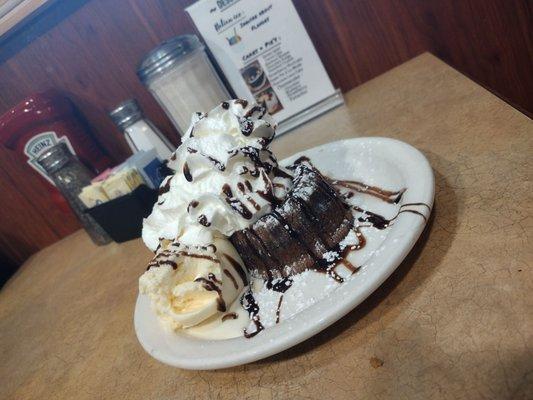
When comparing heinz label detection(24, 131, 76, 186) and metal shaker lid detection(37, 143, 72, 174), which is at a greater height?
heinz label detection(24, 131, 76, 186)

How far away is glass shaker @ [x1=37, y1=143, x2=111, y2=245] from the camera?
1.52 m

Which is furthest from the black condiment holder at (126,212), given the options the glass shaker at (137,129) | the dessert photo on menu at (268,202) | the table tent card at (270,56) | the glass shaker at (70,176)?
the table tent card at (270,56)

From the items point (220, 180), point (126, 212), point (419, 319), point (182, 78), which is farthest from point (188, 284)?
point (182, 78)

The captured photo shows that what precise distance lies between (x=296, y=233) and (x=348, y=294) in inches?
9.8

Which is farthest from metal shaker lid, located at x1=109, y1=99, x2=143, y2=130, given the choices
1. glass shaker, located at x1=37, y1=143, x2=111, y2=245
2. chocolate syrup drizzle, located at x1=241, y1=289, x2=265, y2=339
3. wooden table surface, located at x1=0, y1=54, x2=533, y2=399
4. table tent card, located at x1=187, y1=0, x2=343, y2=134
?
chocolate syrup drizzle, located at x1=241, y1=289, x2=265, y2=339

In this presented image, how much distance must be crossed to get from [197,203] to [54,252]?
4.60ft

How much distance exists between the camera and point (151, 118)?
5.64 ft

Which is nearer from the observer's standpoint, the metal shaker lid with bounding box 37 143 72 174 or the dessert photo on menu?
the dessert photo on menu

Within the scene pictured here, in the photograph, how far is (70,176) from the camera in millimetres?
1554

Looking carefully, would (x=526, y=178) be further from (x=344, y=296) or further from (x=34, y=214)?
(x=34, y=214)

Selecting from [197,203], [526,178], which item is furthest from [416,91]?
[197,203]

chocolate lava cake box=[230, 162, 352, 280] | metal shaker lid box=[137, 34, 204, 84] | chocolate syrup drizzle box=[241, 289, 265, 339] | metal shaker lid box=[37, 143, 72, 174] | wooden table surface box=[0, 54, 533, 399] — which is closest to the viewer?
wooden table surface box=[0, 54, 533, 399]

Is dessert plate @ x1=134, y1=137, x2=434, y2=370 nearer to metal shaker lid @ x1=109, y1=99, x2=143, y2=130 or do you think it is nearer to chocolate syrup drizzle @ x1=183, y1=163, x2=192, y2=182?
chocolate syrup drizzle @ x1=183, y1=163, x2=192, y2=182

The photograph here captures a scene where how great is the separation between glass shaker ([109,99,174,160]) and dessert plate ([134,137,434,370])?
2.52 ft
